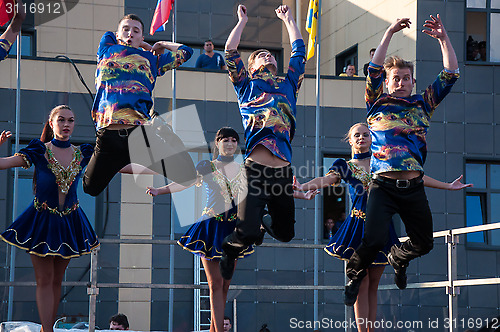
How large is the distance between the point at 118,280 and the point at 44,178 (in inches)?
259

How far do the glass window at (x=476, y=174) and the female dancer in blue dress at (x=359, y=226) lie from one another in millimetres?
7504

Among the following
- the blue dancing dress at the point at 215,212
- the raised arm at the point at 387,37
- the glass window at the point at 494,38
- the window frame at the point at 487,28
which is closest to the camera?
the raised arm at the point at 387,37

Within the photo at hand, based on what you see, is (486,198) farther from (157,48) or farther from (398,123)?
(157,48)

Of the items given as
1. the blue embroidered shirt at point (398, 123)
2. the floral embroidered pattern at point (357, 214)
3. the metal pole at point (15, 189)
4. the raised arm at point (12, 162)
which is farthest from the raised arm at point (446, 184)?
the metal pole at point (15, 189)

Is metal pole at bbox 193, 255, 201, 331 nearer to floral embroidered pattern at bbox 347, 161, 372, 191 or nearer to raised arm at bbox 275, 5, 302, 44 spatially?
floral embroidered pattern at bbox 347, 161, 372, 191

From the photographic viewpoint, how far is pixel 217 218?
781cm

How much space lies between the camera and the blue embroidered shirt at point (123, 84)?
665 centimetres

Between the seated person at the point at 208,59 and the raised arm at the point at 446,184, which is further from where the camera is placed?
the seated person at the point at 208,59

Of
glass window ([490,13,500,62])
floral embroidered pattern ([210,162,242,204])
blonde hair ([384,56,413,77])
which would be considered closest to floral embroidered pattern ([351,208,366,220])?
floral embroidered pattern ([210,162,242,204])

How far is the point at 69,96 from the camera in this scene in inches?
543

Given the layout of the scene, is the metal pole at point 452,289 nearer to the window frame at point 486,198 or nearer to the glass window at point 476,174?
the window frame at point 486,198

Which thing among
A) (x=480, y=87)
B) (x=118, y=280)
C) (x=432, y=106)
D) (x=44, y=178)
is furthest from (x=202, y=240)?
(x=480, y=87)

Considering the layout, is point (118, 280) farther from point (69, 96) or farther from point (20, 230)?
point (20, 230)

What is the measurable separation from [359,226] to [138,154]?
7.86ft
